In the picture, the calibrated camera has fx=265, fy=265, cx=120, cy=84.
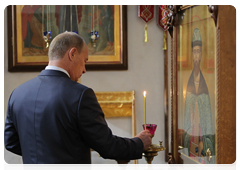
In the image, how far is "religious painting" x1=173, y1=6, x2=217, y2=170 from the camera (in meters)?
1.42

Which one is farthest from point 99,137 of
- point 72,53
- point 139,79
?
point 139,79

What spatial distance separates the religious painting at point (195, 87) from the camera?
1.42 metres

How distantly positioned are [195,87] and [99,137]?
724 millimetres

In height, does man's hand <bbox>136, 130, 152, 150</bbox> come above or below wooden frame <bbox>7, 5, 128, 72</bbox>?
below

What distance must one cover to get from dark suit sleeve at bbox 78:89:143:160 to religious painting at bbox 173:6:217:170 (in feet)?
1.58

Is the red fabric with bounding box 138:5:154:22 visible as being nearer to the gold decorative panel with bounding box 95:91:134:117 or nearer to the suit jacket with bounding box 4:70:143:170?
the gold decorative panel with bounding box 95:91:134:117

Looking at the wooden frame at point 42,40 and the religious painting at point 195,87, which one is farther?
the wooden frame at point 42,40

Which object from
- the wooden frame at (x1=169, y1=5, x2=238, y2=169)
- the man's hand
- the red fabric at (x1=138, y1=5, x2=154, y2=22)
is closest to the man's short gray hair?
the man's hand

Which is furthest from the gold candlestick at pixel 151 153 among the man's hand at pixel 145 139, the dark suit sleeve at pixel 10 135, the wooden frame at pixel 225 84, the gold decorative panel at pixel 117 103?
the gold decorative panel at pixel 117 103

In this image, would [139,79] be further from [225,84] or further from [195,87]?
[225,84]

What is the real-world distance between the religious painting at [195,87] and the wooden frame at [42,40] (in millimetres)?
1493

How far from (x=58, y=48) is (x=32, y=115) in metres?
0.33

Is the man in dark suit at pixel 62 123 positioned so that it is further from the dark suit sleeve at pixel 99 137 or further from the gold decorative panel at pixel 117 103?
the gold decorative panel at pixel 117 103

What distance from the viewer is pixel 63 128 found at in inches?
45.1
